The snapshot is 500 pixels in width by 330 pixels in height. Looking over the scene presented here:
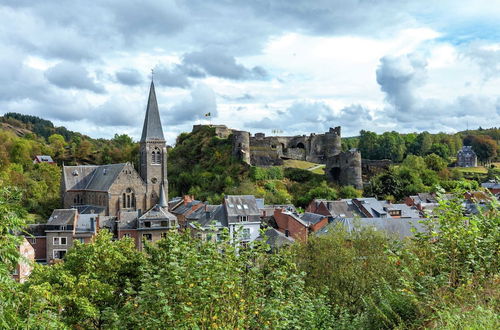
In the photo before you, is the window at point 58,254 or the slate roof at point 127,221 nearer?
the window at point 58,254

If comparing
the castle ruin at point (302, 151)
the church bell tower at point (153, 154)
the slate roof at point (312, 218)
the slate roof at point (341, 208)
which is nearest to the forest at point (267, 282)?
the slate roof at point (312, 218)

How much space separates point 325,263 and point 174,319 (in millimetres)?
13404

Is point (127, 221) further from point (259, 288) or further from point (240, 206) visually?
point (259, 288)

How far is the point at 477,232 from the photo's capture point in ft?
30.7

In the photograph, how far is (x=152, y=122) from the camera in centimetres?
5500

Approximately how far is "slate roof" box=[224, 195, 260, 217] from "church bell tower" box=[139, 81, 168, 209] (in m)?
12.7

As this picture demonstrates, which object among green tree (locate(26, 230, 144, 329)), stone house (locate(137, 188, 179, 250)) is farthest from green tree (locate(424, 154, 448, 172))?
green tree (locate(26, 230, 144, 329))

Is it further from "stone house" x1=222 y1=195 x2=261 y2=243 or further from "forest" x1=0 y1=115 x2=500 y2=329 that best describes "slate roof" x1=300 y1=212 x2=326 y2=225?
"forest" x1=0 y1=115 x2=500 y2=329

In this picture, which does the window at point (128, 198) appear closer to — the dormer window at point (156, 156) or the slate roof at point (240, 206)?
the dormer window at point (156, 156)

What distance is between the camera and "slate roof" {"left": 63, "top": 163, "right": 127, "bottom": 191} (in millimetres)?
52906

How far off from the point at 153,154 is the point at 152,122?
3.87 metres

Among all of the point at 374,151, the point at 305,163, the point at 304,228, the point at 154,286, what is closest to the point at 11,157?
the point at 305,163

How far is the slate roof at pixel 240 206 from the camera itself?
141 ft

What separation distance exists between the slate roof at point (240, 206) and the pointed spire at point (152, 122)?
1542cm
